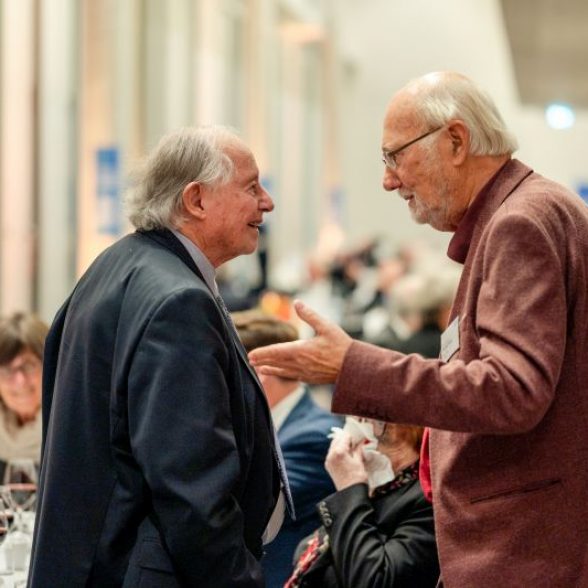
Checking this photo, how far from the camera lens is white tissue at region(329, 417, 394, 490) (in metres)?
2.91

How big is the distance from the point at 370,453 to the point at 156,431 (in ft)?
3.07

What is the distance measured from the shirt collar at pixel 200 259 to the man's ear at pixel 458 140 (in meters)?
0.51

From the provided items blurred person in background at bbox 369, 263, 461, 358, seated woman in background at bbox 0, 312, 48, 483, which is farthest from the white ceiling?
seated woman in background at bbox 0, 312, 48, 483

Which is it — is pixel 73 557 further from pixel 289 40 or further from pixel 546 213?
pixel 289 40

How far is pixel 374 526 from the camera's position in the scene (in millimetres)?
2801

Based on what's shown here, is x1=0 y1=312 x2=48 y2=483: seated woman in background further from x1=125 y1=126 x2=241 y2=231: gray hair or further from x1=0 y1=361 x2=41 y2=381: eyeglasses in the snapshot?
x1=125 y1=126 x2=241 y2=231: gray hair

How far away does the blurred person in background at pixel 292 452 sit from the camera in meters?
3.27

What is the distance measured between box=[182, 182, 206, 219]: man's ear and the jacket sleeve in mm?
798

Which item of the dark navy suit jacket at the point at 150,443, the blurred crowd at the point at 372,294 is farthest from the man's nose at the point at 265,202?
the blurred crowd at the point at 372,294

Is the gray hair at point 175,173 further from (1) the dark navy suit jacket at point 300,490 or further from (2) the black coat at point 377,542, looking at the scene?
(1) the dark navy suit jacket at point 300,490

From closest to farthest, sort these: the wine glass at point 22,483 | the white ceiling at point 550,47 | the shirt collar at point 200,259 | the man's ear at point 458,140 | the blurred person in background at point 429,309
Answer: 1. the man's ear at point 458,140
2. the shirt collar at point 200,259
3. the wine glass at point 22,483
4. the blurred person in background at point 429,309
5. the white ceiling at point 550,47

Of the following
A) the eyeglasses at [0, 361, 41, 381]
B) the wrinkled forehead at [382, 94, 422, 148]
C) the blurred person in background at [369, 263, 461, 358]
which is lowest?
the blurred person in background at [369, 263, 461, 358]

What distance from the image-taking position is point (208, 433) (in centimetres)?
211

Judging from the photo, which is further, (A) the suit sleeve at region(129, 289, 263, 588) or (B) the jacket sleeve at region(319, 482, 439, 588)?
(B) the jacket sleeve at region(319, 482, 439, 588)
